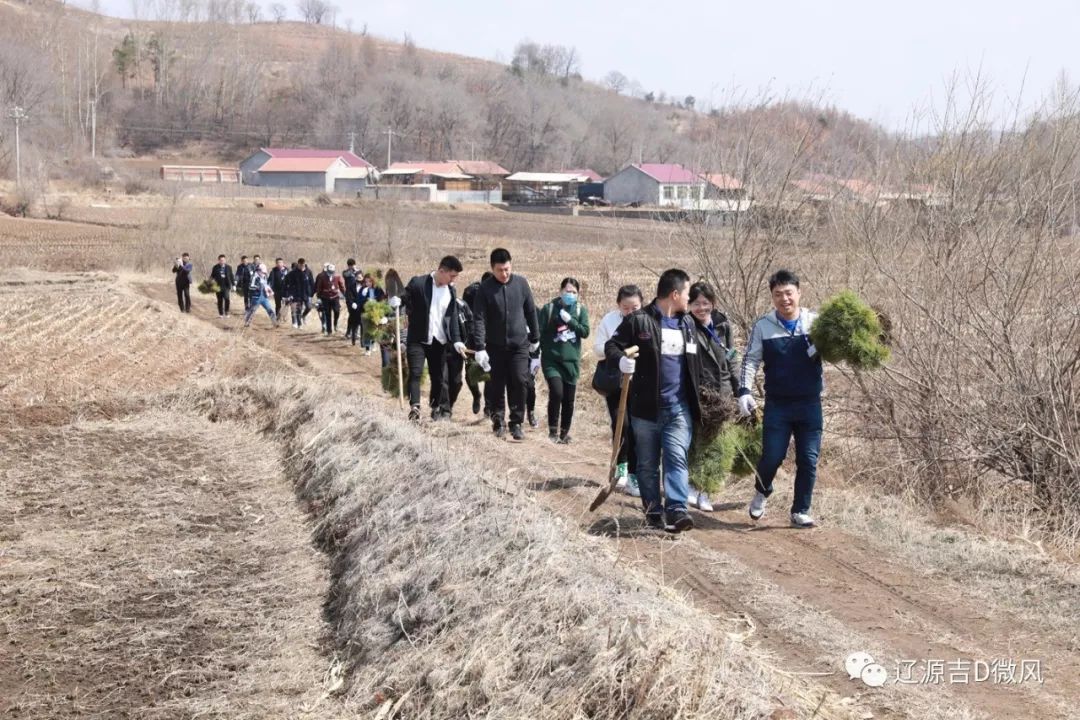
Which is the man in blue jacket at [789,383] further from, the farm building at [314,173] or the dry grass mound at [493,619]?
the farm building at [314,173]

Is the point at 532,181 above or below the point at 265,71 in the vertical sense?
below

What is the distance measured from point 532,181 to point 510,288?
97.9 meters

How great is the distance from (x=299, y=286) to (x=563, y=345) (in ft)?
49.6

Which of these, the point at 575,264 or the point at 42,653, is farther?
the point at 575,264

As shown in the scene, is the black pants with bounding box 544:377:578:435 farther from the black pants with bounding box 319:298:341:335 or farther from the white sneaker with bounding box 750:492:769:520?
the black pants with bounding box 319:298:341:335

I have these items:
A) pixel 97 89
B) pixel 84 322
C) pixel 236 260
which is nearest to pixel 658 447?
pixel 84 322

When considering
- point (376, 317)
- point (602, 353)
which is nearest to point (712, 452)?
point (602, 353)

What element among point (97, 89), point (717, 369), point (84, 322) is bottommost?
point (84, 322)

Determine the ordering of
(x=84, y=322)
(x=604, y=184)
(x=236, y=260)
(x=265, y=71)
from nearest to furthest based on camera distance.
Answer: (x=84, y=322) → (x=236, y=260) → (x=604, y=184) → (x=265, y=71)

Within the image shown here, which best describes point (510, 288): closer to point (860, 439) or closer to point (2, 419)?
point (860, 439)

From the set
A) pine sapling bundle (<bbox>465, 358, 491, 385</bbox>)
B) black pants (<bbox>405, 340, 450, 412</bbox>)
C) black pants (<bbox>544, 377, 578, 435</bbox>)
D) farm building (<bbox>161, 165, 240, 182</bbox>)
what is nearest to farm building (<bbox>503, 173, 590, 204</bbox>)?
farm building (<bbox>161, 165, 240, 182</bbox>)

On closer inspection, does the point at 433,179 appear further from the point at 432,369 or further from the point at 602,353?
the point at 602,353

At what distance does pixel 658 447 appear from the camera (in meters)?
8.17

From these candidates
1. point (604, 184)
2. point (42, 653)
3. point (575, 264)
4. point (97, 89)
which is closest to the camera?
point (42, 653)
